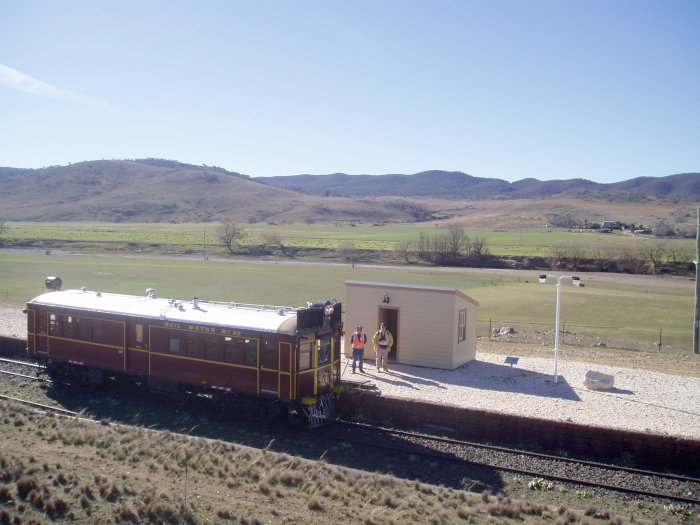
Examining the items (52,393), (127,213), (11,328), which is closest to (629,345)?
(52,393)

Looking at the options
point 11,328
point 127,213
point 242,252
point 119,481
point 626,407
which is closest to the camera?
point 119,481

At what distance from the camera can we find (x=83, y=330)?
20750mm

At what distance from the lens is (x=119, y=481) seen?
1149 centimetres

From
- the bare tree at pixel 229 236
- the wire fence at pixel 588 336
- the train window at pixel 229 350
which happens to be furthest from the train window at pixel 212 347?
the bare tree at pixel 229 236

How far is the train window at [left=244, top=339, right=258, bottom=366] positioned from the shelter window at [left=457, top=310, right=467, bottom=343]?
9457 mm

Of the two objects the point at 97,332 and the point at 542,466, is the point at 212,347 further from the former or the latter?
the point at 542,466

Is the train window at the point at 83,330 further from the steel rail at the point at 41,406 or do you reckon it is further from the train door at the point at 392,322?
the train door at the point at 392,322

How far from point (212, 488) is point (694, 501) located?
9.18 meters

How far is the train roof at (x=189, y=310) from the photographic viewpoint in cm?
1736

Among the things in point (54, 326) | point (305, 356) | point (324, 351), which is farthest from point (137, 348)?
point (324, 351)

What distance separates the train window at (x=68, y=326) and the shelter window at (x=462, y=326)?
13318 millimetres

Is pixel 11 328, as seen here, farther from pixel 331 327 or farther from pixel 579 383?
pixel 579 383

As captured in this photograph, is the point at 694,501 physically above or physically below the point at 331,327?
below

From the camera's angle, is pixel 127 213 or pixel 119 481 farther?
pixel 127 213
